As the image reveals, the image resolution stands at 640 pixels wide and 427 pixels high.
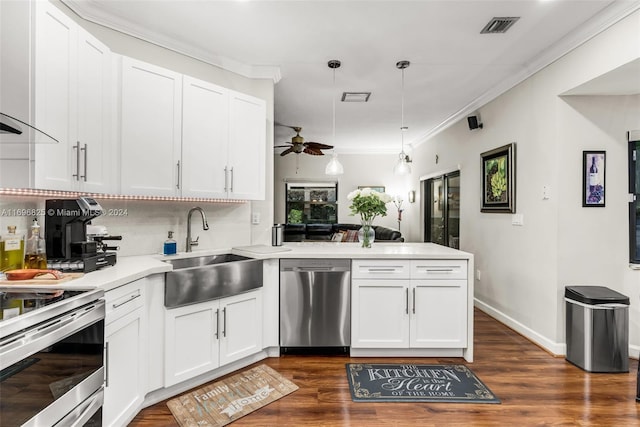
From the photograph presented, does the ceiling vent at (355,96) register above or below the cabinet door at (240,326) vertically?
above

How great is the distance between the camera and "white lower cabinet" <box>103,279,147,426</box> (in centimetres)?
173

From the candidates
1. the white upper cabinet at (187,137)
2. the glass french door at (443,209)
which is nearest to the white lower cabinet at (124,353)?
the white upper cabinet at (187,137)

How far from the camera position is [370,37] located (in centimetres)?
288

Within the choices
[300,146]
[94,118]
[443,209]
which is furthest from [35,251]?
[443,209]

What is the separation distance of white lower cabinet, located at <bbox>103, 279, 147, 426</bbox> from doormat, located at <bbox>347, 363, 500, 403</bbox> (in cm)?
134

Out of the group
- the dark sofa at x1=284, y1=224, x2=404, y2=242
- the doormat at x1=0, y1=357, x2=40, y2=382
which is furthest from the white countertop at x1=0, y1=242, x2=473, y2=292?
the dark sofa at x1=284, y1=224, x2=404, y2=242

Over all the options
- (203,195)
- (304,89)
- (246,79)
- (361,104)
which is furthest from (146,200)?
(361,104)

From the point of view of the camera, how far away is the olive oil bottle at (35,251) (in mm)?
1876

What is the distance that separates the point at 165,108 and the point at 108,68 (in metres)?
0.42

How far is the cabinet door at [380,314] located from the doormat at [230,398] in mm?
750

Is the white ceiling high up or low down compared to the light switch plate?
up

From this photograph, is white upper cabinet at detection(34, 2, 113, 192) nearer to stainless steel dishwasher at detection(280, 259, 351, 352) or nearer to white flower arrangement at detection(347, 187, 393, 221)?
stainless steel dishwasher at detection(280, 259, 351, 352)

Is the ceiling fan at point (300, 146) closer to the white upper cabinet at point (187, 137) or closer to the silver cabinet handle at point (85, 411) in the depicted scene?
the white upper cabinet at point (187, 137)

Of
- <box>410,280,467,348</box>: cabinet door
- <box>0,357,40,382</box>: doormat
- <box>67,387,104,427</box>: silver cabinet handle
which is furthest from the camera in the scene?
<box>410,280,467,348</box>: cabinet door
